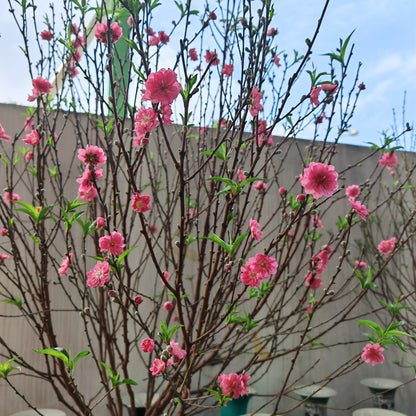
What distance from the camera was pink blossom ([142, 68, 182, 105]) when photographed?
0.89 meters

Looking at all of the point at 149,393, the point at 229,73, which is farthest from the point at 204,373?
the point at 229,73

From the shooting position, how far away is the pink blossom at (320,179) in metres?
1.03

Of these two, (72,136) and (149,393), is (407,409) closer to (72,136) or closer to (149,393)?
(149,393)

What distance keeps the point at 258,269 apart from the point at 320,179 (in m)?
0.28

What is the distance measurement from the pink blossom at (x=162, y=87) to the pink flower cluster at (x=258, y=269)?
456mm

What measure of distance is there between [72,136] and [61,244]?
27.7 inches

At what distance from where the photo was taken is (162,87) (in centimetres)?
90

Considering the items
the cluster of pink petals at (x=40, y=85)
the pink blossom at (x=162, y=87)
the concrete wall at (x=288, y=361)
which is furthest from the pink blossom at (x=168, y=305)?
the pink blossom at (x=162, y=87)

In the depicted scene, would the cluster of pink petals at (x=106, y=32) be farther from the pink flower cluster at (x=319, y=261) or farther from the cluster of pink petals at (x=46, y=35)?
the pink flower cluster at (x=319, y=261)

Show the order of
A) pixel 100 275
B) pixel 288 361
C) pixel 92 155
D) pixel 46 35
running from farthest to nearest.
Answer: pixel 288 361, pixel 46 35, pixel 92 155, pixel 100 275

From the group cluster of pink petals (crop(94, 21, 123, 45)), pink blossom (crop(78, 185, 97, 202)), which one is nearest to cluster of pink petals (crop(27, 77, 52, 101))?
cluster of pink petals (crop(94, 21, 123, 45))

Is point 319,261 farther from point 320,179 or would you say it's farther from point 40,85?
point 40,85

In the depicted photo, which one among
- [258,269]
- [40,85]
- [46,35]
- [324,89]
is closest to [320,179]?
[258,269]

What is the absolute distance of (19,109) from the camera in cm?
262
